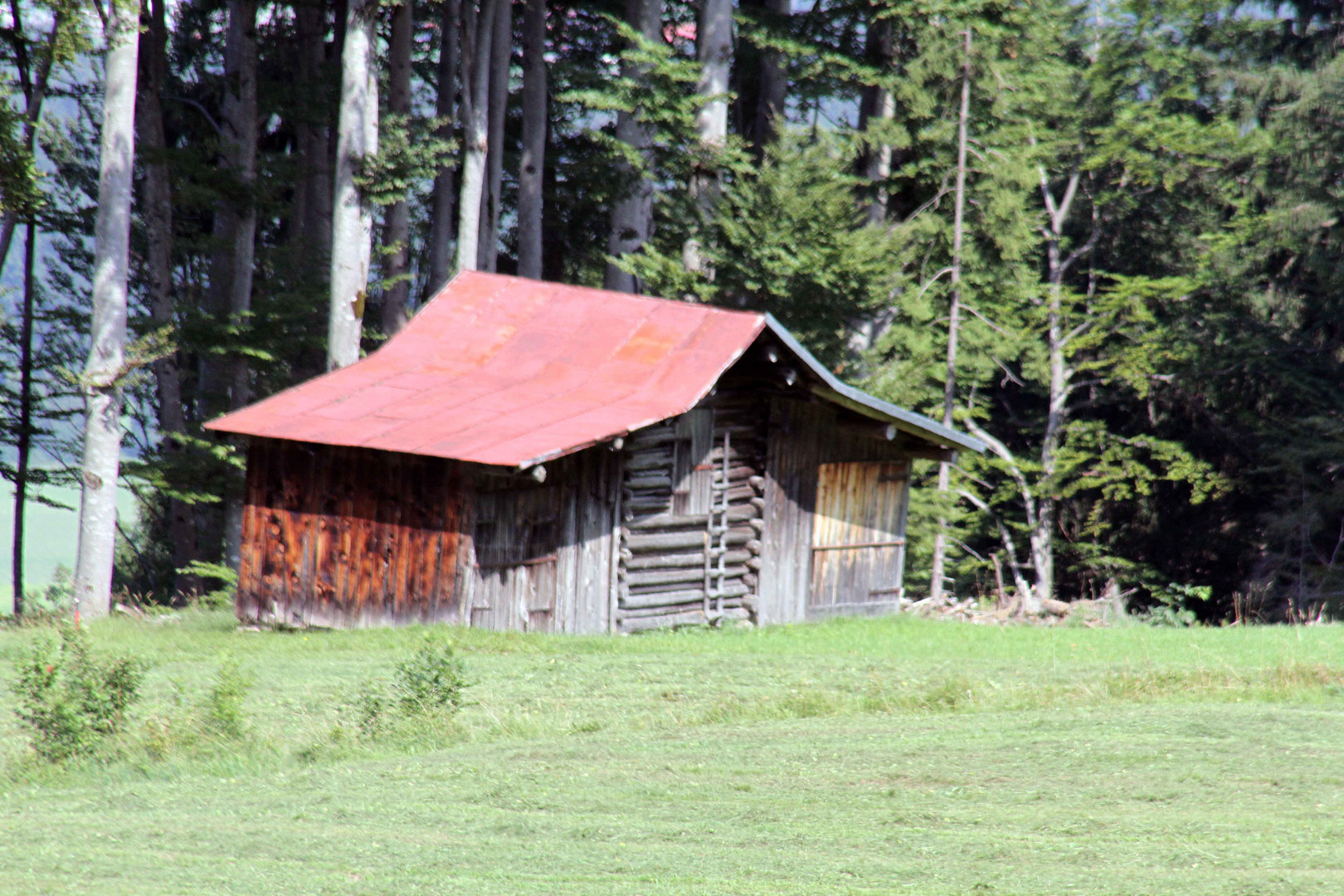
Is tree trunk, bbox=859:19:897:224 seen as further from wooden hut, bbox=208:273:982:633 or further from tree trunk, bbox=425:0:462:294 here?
wooden hut, bbox=208:273:982:633

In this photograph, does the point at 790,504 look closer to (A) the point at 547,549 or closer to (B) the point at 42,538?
(A) the point at 547,549

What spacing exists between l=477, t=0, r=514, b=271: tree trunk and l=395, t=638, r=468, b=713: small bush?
55.0 feet

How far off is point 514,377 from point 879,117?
14.1 m

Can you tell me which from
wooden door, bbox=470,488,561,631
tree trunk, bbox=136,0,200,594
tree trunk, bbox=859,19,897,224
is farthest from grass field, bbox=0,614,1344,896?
tree trunk, bbox=859,19,897,224

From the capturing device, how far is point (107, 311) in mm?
20078

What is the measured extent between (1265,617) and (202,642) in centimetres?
2310

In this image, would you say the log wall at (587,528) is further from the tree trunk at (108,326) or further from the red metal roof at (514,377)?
the tree trunk at (108,326)

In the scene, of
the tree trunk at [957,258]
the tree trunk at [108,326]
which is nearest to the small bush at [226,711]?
the tree trunk at [108,326]

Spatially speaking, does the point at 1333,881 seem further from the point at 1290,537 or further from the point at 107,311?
the point at 1290,537

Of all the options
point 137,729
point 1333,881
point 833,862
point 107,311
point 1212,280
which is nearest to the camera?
point 1333,881

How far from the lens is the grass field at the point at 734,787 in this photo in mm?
7316

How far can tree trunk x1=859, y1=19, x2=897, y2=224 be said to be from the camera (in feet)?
96.2

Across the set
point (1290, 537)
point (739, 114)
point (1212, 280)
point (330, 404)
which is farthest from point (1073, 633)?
point (739, 114)

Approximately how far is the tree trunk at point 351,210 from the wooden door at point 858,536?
7.58 meters
